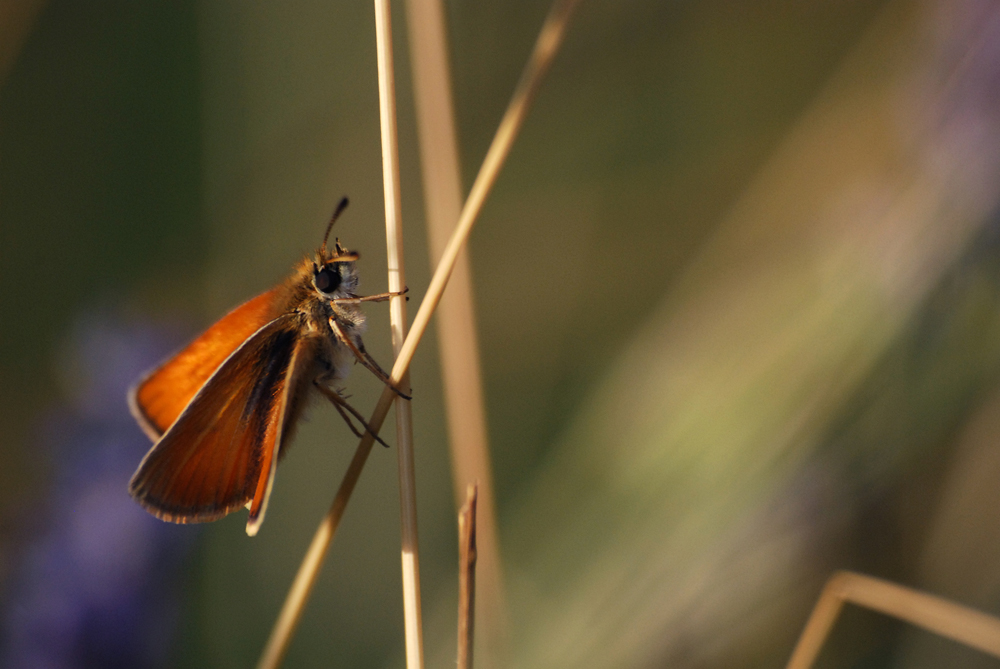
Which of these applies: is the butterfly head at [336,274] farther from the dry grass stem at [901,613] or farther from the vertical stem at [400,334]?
the dry grass stem at [901,613]

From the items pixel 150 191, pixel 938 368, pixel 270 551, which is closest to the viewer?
pixel 938 368

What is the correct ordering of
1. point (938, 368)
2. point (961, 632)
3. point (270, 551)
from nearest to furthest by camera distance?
point (961, 632) → point (938, 368) → point (270, 551)

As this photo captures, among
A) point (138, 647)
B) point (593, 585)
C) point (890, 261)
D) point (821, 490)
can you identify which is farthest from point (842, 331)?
point (138, 647)

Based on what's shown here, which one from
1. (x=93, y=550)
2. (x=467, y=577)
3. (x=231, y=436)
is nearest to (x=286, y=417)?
(x=231, y=436)

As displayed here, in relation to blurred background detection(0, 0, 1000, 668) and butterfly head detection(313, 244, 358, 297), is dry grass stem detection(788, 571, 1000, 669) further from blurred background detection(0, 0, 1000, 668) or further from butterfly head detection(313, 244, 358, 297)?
butterfly head detection(313, 244, 358, 297)

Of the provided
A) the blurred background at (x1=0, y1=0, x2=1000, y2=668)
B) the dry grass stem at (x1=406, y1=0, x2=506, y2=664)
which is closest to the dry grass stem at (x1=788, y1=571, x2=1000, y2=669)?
the blurred background at (x1=0, y1=0, x2=1000, y2=668)

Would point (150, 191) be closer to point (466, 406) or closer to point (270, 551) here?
point (270, 551)

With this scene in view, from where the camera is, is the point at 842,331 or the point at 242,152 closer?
the point at 842,331
